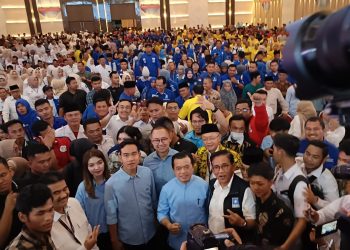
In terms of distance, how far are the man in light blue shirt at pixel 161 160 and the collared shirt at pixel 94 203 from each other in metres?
0.52

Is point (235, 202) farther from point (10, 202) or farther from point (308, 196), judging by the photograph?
point (10, 202)

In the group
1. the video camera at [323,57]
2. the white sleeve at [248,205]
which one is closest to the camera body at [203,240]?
the white sleeve at [248,205]

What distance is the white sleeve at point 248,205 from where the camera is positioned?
2.27 meters

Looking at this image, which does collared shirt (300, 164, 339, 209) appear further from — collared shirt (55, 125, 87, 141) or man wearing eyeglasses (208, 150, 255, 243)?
collared shirt (55, 125, 87, 141)

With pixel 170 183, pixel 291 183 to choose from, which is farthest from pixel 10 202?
pixel 291 183

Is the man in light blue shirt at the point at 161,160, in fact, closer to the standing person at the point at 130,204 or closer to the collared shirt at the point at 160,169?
the collared shirt at the point at 160,169

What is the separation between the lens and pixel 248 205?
2.29 m

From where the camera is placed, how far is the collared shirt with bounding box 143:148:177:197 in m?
2.96

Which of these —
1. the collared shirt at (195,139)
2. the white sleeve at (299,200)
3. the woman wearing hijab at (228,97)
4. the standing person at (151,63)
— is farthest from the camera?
the standing person at (151,63)

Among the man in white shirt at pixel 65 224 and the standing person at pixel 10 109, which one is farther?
the standing person at pixel 10 109

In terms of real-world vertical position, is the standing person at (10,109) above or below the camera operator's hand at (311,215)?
above

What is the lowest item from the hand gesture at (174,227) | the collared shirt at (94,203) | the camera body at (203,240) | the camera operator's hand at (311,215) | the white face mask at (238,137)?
the hand gesture at (174,227)

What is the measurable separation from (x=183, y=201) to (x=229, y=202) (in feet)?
1.23

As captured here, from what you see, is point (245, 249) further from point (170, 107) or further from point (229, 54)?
point (229, 54)
